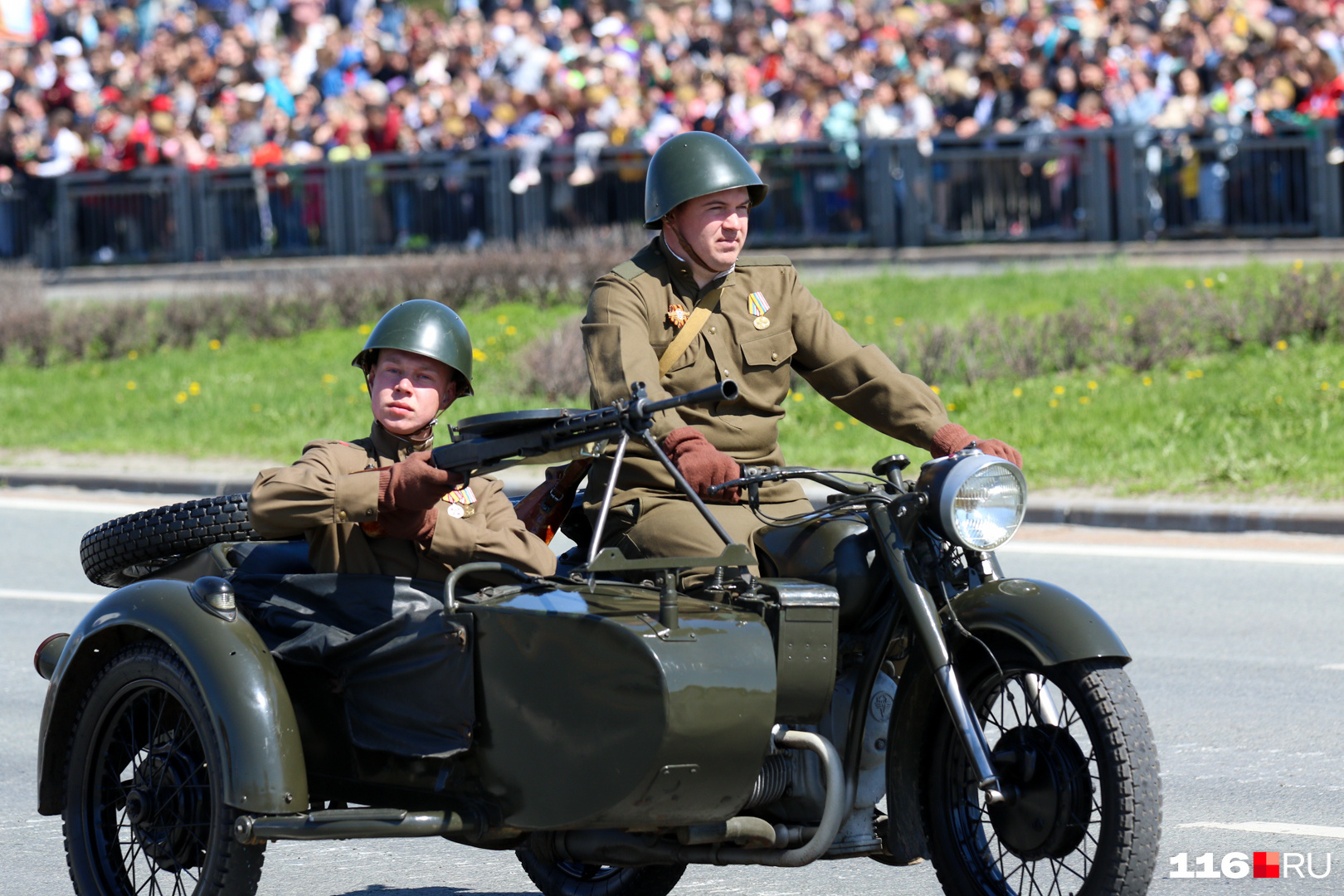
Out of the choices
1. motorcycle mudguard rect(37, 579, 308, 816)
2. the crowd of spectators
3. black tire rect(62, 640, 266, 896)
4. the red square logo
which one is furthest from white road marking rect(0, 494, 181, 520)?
the red square logo

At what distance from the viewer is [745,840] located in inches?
152

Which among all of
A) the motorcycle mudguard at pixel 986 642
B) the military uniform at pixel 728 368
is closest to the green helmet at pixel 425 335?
the military uniform at pixel 728 368

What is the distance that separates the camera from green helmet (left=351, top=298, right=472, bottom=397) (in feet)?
13.9

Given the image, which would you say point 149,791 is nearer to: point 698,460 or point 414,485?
point 414,485

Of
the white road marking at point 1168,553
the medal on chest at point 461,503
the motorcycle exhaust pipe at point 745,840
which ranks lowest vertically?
the white road marking at point 1168,553

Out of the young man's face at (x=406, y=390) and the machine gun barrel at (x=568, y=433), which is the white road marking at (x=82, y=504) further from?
the machine gun barrel at (x=568, y=433)

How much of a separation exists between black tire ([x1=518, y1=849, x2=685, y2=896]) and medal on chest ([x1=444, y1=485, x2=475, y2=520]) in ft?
3.00

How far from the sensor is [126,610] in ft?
14.0

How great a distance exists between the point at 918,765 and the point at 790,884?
1.31m

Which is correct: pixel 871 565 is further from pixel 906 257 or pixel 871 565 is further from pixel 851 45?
pixel 851 45

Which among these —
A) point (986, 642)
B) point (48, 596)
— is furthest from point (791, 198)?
point (986, 642)

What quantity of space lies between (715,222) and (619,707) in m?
1.51

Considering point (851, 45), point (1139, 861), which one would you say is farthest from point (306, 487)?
point (851, 45)

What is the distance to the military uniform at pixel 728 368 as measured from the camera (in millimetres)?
4562
